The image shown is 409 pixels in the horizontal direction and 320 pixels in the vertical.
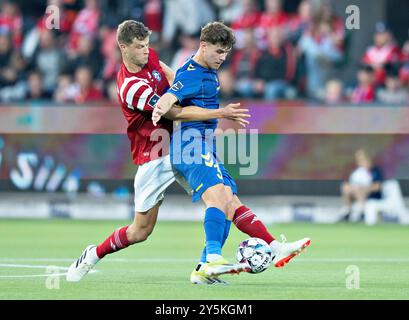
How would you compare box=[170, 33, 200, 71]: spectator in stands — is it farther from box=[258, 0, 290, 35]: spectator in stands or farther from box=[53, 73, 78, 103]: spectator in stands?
box=[53, 73, 78, 103]: spectator in stands

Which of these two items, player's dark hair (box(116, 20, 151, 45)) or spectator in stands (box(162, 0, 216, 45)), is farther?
spectator in stands (box(162, 0, 216, 45))

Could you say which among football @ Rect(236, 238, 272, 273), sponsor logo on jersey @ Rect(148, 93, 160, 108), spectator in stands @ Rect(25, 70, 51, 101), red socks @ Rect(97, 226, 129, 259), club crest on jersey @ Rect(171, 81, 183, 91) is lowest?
football @ Rect(236, 238, 272, 273)

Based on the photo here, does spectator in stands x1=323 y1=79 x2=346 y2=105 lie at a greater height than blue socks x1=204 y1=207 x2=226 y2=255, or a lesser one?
greater

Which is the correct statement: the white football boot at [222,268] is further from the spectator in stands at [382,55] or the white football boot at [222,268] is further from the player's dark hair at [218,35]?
the spectator in stands at [382,55]

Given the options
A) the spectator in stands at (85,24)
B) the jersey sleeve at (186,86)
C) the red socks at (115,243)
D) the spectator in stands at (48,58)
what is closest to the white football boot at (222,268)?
the red socks at (115,243)

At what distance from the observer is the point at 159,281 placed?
893 cm

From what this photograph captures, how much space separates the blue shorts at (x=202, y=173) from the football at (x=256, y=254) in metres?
0.54

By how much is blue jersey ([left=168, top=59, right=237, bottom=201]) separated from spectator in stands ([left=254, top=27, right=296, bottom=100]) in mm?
7840

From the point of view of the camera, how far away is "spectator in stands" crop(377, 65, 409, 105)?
16.4 m

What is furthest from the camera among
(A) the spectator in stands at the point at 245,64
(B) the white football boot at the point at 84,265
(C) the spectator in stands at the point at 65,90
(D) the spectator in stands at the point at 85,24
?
(D) the spectator in stands at the point at 85,24

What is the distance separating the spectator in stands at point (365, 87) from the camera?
1633cm

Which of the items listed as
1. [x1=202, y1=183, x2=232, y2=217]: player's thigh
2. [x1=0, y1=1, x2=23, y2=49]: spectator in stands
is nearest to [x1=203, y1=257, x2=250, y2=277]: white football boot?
[x1=202, y1=183, x2=232, y2=217]: player's thigh
